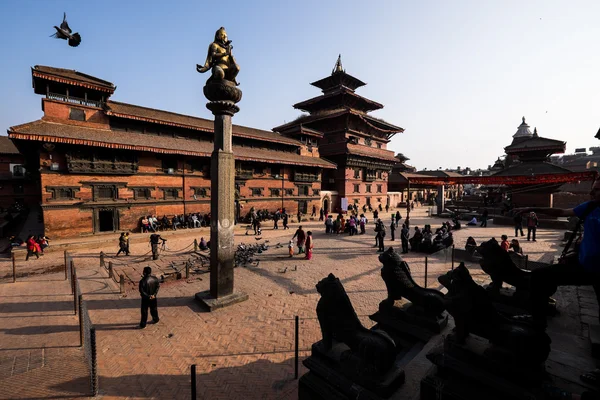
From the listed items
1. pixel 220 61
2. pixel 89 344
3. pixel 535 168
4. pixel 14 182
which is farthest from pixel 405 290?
pixel 14 182

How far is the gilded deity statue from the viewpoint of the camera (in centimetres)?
747

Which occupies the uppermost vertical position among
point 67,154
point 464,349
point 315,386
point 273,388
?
point 67,154

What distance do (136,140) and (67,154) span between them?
14.2 ft

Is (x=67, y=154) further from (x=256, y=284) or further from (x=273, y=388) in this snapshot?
(x=273, y=388)

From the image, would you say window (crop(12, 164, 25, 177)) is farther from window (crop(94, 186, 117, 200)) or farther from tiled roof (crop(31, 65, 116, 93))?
window (crop(94, 186, 117, 200))

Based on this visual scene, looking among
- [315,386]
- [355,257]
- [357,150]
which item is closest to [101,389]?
[315,386]

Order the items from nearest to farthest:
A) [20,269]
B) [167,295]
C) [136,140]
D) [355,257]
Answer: [167,295]
[20,269]
[355,257]
[136,140]

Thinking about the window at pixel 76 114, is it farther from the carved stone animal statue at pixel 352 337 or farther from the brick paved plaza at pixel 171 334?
the carved stone animal statue at pixel 352 337

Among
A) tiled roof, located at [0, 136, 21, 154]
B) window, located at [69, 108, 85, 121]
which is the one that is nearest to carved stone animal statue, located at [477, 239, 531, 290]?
window, located at [69, 108, 85, 121]

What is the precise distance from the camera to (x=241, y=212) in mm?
25781

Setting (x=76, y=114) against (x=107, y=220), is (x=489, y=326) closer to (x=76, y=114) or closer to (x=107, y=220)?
(x=107, y=220)

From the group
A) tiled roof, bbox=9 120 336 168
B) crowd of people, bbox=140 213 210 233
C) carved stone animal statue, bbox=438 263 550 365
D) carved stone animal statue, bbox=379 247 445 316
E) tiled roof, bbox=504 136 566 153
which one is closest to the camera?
carved stone animal statue, bbox=438 263 550 365

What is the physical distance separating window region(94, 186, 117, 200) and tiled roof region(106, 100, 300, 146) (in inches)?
225

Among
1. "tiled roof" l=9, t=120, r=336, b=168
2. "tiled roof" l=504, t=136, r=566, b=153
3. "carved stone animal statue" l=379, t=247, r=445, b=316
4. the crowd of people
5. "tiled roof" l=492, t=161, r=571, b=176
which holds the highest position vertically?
"tiled roof" l=504, t=136, r=566, b=153
